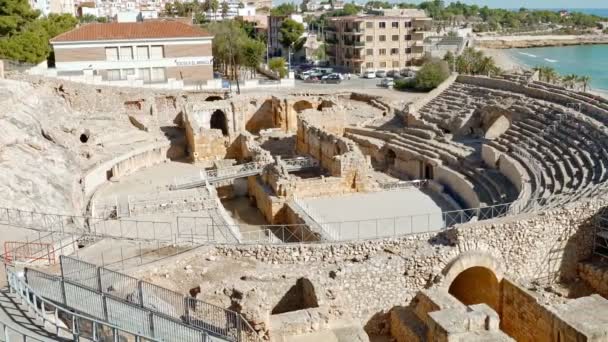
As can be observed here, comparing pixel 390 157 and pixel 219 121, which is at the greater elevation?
pixel 219 121

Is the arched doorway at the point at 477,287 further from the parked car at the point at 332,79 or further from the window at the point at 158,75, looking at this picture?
the parked car at the point at 332,79

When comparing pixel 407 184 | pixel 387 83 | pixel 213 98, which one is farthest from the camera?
pixel 387 83

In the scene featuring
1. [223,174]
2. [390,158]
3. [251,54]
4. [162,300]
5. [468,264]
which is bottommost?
[390,158]

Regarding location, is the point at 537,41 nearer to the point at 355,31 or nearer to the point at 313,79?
the point at 355,31

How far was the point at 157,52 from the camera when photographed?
48.7 metres

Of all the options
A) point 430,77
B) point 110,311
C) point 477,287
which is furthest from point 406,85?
point 110,311

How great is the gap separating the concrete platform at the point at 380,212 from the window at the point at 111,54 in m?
26.1

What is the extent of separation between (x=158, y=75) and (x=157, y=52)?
1719 mm

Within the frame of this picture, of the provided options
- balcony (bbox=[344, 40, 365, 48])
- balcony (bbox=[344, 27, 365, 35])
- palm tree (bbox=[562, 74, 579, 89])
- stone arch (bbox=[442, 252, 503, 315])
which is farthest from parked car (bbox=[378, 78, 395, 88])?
stone arch (bbox=[442, 252, 503, 315])

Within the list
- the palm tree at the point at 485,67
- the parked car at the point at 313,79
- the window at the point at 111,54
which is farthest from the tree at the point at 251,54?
the palm tree at the point at 485,67

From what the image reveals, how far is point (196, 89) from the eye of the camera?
153 feet

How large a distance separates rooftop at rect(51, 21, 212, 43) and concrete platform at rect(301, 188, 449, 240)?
84.9 feet

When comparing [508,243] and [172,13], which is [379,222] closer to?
[508,243]

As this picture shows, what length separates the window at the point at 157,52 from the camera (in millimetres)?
48487
